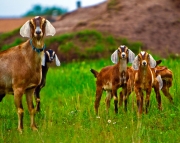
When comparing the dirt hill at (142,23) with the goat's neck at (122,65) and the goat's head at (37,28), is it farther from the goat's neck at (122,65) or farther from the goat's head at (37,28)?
the goat's head at (37,28)

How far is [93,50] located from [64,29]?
2.84 m

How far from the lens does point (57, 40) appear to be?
936 inches

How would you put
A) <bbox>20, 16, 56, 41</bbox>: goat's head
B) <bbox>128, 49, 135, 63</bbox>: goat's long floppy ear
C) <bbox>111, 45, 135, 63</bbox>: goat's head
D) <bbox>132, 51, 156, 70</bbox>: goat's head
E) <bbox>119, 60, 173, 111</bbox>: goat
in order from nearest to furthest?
<bbox>20, 16, 56, 41</bbox>: goat's head
<bbox>132, 51, 156, 70</bbox>: goat's head
<bbox>111, 45, 135, 63</bbox>: goat's head
<bbox>128, 49, 135, 63</bbox>: goat's long floppy ear
<bbox>119, 60, 173, 111</bbox>: goat

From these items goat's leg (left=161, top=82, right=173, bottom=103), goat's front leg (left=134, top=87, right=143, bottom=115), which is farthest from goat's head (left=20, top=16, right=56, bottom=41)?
goat's leg (left=161, top=82, right=173, bottom=103)

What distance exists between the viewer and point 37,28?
11406 mm

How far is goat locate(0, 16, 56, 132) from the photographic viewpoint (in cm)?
1158

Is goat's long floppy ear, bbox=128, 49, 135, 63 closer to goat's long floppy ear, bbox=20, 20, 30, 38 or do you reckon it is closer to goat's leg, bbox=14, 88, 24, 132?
goat's long floppy ear, bbox=20, 20, 30, 38

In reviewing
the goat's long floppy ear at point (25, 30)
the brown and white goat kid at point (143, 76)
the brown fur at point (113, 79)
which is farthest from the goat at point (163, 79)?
the goat's long floppy ear at point (25, 30)

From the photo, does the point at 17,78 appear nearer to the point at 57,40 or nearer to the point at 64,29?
the point at 57,40

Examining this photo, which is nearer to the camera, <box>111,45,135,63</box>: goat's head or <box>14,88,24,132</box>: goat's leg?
<box>14,88,24,132</box>: goat's leg

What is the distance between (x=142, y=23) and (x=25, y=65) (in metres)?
13.4

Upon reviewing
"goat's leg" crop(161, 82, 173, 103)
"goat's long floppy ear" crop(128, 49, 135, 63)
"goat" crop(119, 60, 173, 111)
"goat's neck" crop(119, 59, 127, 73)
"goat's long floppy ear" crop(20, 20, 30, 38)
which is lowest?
"goat's leg" crop(161, 82, 173, 103)

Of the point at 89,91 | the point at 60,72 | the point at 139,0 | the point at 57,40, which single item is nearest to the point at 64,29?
the point at 57,40

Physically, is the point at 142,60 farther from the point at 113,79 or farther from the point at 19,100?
the point at 19,100
